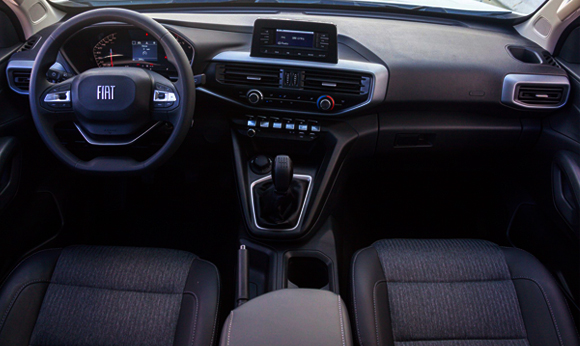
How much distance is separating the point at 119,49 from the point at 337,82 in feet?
3.12

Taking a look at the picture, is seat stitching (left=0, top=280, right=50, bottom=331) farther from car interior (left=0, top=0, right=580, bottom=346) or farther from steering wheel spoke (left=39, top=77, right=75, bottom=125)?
steering wheel spoke (left=39, top=77, right=75, bottom=125)

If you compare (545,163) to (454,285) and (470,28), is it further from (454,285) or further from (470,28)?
(454,285)

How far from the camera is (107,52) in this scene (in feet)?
5.52

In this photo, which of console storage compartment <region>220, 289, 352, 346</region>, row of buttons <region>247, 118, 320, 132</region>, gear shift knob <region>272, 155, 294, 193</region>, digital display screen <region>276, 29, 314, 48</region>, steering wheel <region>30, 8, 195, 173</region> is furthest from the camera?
row of buttons <region>247, 118, 320, 132</region>

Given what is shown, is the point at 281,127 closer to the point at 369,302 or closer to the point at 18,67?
the point at 369,302

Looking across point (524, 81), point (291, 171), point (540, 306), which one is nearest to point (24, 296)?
point (291, 171)

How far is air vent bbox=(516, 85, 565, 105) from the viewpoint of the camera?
65.6 inches

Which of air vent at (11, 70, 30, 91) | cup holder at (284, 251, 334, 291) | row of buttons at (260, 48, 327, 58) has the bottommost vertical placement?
cup holder at (284, 251, 334, 291)

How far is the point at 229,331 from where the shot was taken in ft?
3.02

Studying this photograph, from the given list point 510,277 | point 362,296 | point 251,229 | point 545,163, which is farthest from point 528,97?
point 251,229

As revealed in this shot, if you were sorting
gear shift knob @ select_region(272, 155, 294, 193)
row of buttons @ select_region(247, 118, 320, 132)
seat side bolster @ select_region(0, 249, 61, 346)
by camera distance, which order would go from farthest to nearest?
row of buttons @ select_region(247, 118, 320, 132), gear shift knob @ select_region(272, 155, 294, 193), seat side bolster @ select_region(0, 249, 61, 346)

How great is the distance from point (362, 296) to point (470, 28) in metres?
1.45

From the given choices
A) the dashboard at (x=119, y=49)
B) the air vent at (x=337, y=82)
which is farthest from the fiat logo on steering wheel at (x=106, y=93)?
the air vent at (x=337, y=82)

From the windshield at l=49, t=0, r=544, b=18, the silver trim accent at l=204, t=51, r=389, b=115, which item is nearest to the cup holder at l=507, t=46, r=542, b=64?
the windshield at l=49, t=0, r=544, b=18
